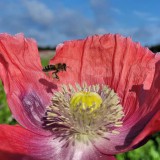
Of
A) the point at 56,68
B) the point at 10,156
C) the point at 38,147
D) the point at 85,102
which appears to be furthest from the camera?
the point at 56,68

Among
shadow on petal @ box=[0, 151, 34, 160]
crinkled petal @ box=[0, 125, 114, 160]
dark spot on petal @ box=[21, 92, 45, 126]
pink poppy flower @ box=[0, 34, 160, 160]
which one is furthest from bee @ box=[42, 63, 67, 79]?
shadow on petal @ box=[0, 151, 34, 160]

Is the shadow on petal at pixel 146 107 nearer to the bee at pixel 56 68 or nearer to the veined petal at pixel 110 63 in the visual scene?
the veined petal at pixel 110 63

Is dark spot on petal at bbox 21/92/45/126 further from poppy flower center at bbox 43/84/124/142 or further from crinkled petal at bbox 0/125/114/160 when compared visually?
crinkled petal at bbox 0/125/114/160

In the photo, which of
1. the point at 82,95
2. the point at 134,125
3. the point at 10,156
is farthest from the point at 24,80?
the point at 10,156

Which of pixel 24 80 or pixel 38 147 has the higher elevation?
pixel 24 80

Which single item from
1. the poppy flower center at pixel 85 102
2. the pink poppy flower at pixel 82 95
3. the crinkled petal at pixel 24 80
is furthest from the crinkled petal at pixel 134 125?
the crinkled petal at pixel 24 80

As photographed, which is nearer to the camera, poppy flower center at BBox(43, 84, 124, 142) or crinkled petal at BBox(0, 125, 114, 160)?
crinkled petal at BBox(0, 125, 114, 160)

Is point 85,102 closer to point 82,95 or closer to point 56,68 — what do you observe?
point 82,95
